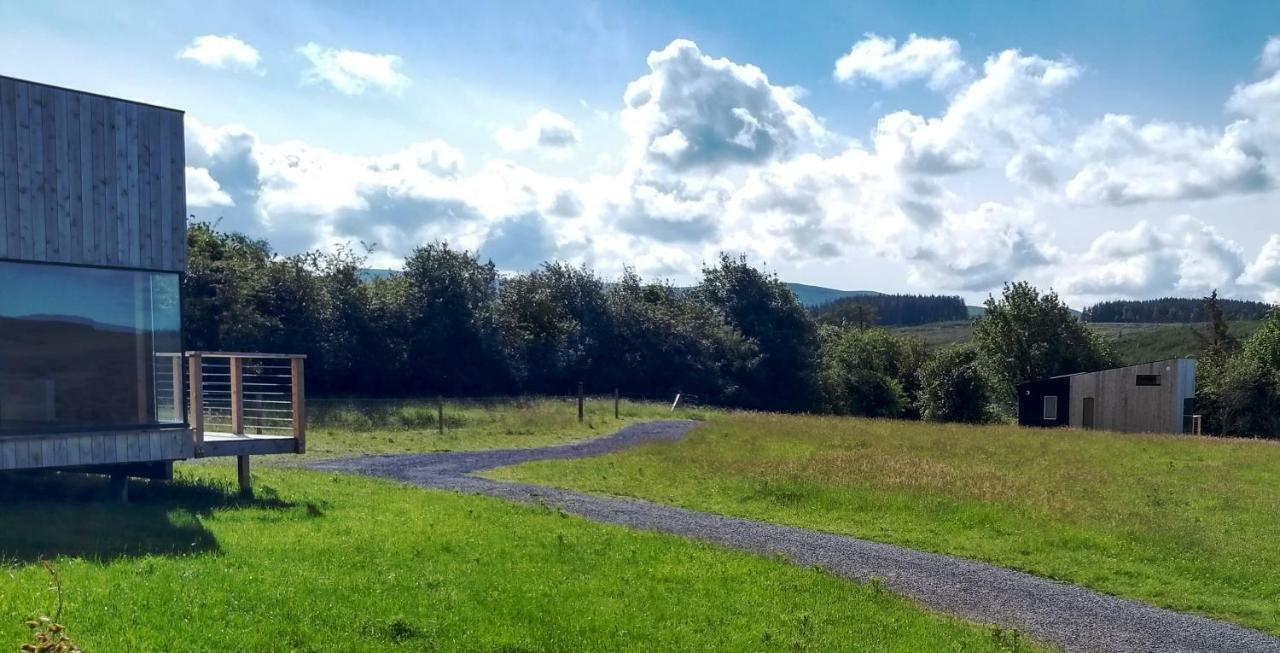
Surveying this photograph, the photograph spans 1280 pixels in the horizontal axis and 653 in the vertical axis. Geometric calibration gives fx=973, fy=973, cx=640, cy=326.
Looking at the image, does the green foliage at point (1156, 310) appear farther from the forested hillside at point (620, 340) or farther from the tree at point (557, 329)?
the tree at point (557, 329)

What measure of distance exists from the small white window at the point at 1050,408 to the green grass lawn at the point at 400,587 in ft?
132

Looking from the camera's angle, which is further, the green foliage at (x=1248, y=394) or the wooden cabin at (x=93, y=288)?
the green foliage at (x=1248, y=394)

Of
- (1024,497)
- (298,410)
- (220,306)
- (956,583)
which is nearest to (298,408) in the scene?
(298,410)

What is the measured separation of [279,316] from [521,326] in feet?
49.3

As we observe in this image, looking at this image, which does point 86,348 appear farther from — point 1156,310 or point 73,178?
point 1156,310

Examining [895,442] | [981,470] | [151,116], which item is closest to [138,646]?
[151,116]

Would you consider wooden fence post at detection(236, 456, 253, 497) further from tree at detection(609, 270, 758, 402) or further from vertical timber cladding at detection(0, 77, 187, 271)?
tree at detection(609, 270, 758, 402)

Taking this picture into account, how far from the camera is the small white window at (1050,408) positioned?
1859 inches

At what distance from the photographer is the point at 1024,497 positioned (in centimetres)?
1645

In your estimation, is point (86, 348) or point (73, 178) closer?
point (73, 178)

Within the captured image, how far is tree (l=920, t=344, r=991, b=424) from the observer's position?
58875 millimetres

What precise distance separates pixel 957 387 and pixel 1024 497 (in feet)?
146

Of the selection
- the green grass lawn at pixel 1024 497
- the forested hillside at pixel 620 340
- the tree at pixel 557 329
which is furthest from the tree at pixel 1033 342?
the green grass lawn at pixel 1024 497

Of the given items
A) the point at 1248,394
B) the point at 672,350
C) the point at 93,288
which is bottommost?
the point at 1248,394
